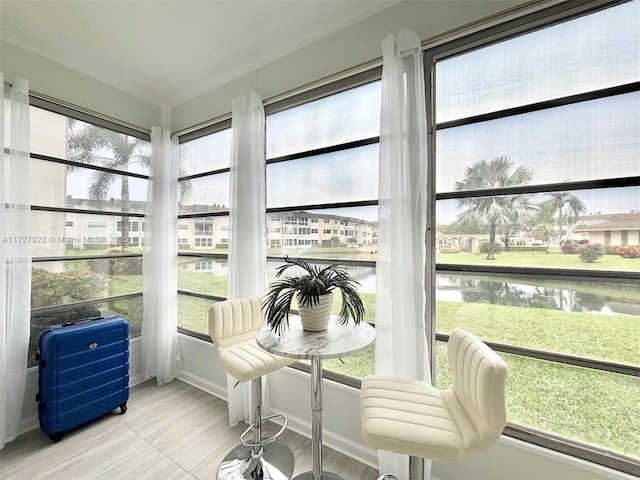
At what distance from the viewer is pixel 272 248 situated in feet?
8.09

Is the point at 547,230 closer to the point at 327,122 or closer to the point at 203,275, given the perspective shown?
the point at 327,122

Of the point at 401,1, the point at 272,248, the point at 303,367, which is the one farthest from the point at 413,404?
the point at 401,1

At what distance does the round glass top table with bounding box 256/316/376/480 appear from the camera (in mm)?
1279

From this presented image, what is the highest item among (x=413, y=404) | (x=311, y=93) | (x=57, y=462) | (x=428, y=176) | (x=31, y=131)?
(x=311, y=93)

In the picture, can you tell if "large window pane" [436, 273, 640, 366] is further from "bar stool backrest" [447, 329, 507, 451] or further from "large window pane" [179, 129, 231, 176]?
"large window pane" [179, 129, 231, 176]

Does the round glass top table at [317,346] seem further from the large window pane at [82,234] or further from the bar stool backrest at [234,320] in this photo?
the large window pane at [82,234]

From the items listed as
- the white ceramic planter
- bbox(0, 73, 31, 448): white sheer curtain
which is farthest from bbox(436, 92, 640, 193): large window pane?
bbox(0, 73, 31, 448): white sheer curtain

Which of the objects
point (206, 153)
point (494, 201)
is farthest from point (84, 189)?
point (494, 201)

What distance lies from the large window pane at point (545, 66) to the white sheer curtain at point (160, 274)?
275cm

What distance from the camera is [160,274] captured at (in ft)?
9.73

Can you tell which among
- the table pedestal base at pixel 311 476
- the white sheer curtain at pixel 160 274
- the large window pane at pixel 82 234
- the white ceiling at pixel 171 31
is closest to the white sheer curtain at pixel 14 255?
the large window pane at pixel 82 234

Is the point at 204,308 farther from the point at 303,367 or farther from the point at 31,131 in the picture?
the point at 31,131

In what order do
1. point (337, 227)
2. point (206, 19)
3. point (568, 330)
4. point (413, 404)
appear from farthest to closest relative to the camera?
1. point (337, 227)
2. point (206, 19)
3. point (568, 330)
4. point (413, 404)

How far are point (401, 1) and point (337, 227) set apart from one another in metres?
1.53
